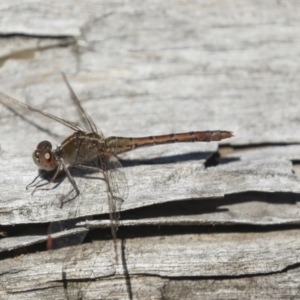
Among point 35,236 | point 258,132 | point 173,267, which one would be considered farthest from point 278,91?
point 35,236

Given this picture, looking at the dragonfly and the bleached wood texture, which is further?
the dragonfly

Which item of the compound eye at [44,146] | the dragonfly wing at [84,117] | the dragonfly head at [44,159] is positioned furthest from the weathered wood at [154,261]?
the dragonfly wing at [84,117]

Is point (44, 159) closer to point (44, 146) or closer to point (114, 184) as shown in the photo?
point (44, 146)

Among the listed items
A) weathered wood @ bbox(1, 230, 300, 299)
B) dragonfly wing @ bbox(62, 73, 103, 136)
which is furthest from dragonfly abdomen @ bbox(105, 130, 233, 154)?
weathered wood @ bbox(1, 230, 300, 299)

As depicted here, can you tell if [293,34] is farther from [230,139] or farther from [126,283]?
[126,283]

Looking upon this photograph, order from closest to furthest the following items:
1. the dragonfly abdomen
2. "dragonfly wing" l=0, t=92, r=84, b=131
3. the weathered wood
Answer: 1. the weathered wood
2. the dragonfly abdomen
3. "dragonfly wing" l=0, t=92, r=84, b=131

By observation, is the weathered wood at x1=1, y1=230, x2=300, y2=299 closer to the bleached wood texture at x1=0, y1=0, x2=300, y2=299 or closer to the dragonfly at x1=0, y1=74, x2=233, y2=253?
the bleached wood texture at x1=0, y1=0, x2=300, y2=299

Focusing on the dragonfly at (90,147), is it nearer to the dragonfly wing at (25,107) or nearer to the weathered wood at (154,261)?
the dragonfly wing at (25,107)
